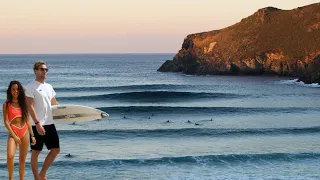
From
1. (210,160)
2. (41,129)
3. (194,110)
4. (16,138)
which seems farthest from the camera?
(194,110)

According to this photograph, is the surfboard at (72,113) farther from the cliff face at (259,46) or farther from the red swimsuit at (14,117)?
the cliff face at (259,46)

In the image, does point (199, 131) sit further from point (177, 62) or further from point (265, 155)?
point (177, 62)

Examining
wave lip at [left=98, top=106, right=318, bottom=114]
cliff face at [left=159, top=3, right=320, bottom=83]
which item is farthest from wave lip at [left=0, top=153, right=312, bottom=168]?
cliff face at [left=159, top=3, right=320, bottom=83]

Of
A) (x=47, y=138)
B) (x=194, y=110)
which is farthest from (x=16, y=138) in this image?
(x=194, y=110)

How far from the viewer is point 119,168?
17.9 metres

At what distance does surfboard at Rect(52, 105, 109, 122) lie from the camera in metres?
12.0

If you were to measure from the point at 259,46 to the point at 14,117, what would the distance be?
97.0 meters

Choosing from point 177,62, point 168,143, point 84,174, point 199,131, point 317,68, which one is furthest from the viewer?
point 177,62

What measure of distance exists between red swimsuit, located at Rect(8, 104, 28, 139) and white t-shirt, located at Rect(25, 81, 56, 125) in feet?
1.39

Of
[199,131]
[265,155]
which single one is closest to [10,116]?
[265,155]

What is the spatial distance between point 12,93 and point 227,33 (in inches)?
4108

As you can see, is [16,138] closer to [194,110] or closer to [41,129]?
[41,129]

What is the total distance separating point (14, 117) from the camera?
10.7 m

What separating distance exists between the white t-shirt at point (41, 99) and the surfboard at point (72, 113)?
3.83 ft
